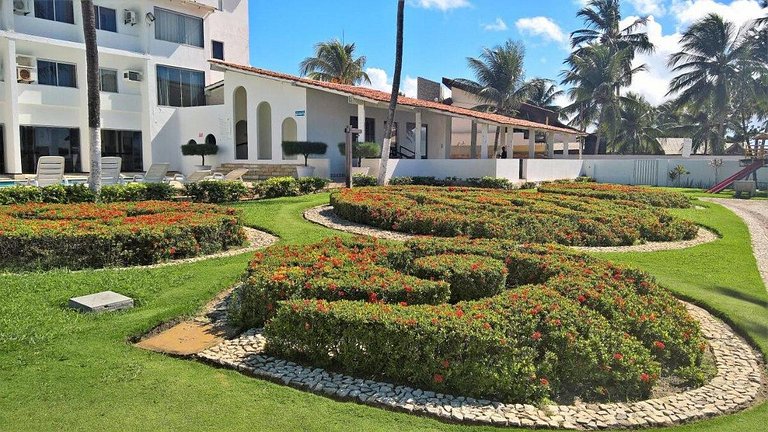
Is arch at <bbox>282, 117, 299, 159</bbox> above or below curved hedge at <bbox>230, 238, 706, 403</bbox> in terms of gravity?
above

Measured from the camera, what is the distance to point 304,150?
25.1 meters

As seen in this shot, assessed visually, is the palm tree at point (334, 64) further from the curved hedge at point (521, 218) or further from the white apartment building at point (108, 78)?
the curved hedge at point (521, 218)

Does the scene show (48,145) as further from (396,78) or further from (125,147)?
(396,78)

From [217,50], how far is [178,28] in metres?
6.13

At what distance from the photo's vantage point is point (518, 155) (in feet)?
141

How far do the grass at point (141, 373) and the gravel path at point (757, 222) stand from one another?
2.56m

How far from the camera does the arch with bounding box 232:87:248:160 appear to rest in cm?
2964

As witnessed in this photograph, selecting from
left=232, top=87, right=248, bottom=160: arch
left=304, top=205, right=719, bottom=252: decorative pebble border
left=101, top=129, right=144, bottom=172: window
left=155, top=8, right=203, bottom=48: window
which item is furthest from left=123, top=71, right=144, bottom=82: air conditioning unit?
left=304, top=205, right=719, bottom=252: decorative pebble border

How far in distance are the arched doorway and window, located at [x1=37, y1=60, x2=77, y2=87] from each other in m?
7.71

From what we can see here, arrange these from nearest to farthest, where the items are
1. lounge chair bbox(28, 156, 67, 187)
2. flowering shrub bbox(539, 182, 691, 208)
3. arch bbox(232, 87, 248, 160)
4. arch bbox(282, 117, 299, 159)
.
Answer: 1. lounge chair bbox(28, 156, 67, 187)
2. flowering shrub bbox(539, 182, 691, 208)
3. arch bbox(282, 117, 299, 159)
4. arch bbox(232, 87, 248, 160)

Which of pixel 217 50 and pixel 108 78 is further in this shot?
pixel 217 50

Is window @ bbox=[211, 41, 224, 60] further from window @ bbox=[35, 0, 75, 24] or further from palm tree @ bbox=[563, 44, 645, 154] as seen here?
palm tree @ bbox=[563, 44, 645, 154]

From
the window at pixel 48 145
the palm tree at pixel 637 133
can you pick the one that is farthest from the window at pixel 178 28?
the palm tree at pixel 637 133

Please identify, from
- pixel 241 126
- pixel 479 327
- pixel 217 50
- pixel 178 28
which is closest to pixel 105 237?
pixel 479 327
